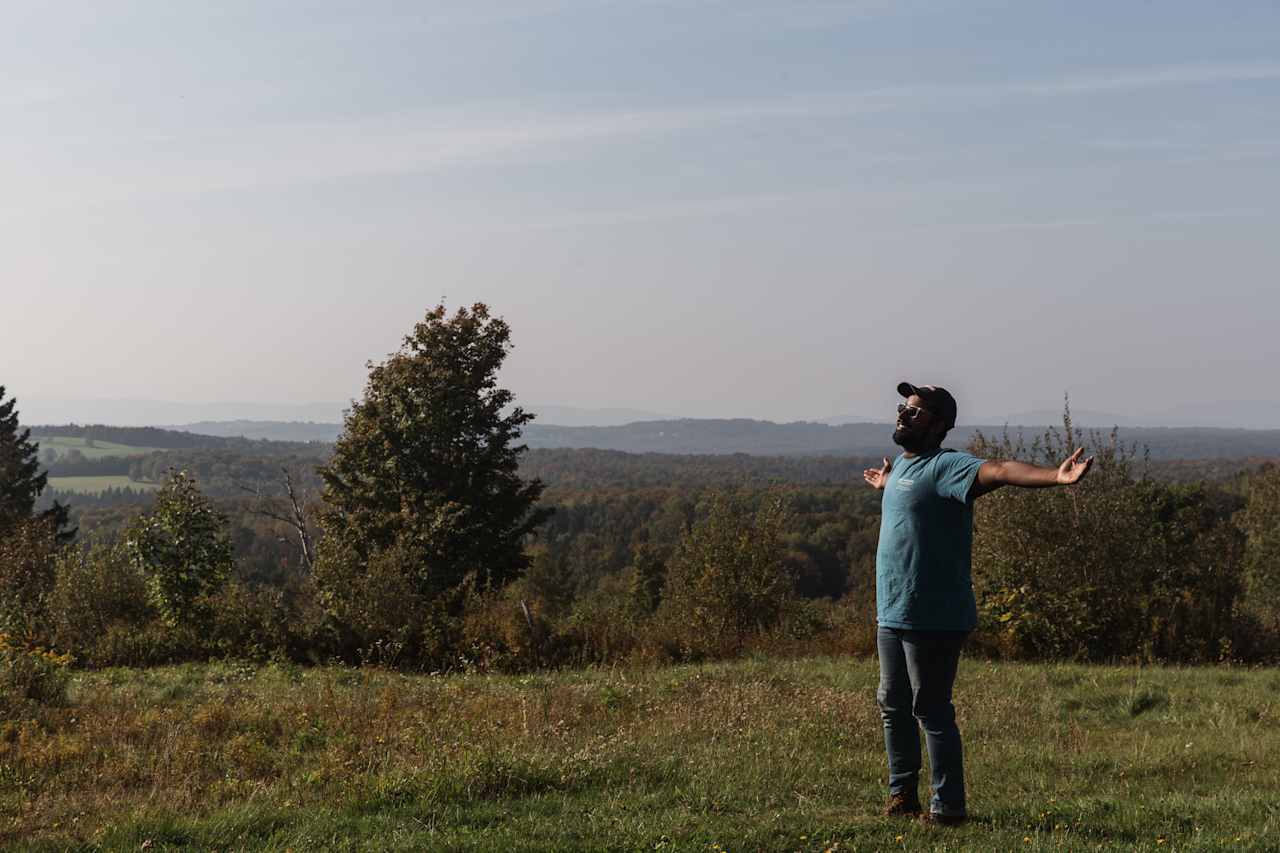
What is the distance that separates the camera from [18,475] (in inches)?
2340

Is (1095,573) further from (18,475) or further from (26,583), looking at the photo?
(18,475)

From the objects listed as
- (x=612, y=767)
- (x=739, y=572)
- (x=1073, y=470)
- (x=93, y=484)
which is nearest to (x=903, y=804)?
(x=612, y=767)

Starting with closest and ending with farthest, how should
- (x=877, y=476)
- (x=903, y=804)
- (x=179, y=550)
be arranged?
(x=903, y=804) → (x=877, y=476) → (x=179, y=550)

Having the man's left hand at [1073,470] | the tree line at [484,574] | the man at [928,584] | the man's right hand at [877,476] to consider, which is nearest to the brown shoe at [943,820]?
the man at [928,584]

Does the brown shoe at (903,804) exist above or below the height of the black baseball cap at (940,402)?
below

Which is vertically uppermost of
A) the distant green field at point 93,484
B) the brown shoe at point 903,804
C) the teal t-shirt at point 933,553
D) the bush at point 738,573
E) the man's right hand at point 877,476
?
the man's right hand at point 877,476

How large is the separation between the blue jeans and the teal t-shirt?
0.11m

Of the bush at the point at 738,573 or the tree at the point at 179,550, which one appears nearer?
the tree at the point at 179,550

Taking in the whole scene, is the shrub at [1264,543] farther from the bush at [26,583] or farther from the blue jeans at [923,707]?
the blue jeans at [923,707]

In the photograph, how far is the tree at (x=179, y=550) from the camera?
22.6 metres

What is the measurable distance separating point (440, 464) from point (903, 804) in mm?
29866

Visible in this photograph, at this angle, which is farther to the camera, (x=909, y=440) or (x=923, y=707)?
(x=909, y=440)

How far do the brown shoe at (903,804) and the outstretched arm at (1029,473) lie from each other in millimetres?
2030

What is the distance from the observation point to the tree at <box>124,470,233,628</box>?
22625mm
